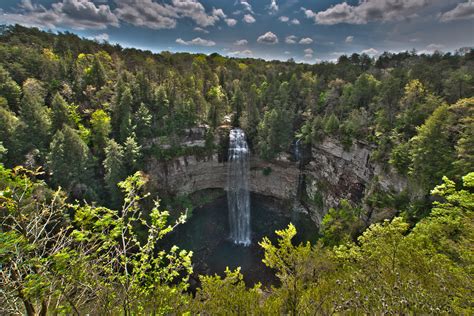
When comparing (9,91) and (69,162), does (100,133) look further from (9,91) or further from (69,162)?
(9,91)

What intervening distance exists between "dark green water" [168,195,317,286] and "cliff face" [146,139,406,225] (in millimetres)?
2338

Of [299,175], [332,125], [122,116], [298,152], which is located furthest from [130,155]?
[332,125]

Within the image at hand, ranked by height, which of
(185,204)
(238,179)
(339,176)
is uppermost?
(339,176)

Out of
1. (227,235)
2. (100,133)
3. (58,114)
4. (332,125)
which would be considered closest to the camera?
(58,114)

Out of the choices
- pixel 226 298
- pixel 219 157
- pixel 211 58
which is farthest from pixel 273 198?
pixel 211 58

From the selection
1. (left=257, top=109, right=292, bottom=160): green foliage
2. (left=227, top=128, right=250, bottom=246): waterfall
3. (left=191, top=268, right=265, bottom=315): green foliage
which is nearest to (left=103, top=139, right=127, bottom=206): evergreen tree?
(left=227, top=128, right=250, bottom=246): waterfall

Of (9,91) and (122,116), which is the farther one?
(122,116)

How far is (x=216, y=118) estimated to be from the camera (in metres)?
41.7

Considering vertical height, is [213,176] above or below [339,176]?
below

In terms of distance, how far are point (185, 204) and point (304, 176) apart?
64.4ft


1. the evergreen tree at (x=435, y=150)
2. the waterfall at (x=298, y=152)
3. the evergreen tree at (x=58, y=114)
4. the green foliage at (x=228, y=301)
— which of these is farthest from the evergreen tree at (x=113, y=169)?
the evergreen tree at (x=435, y=150)

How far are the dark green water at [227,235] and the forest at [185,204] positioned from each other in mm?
2195

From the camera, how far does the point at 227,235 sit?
37375 mm

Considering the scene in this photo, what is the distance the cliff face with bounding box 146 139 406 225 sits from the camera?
31.3m
